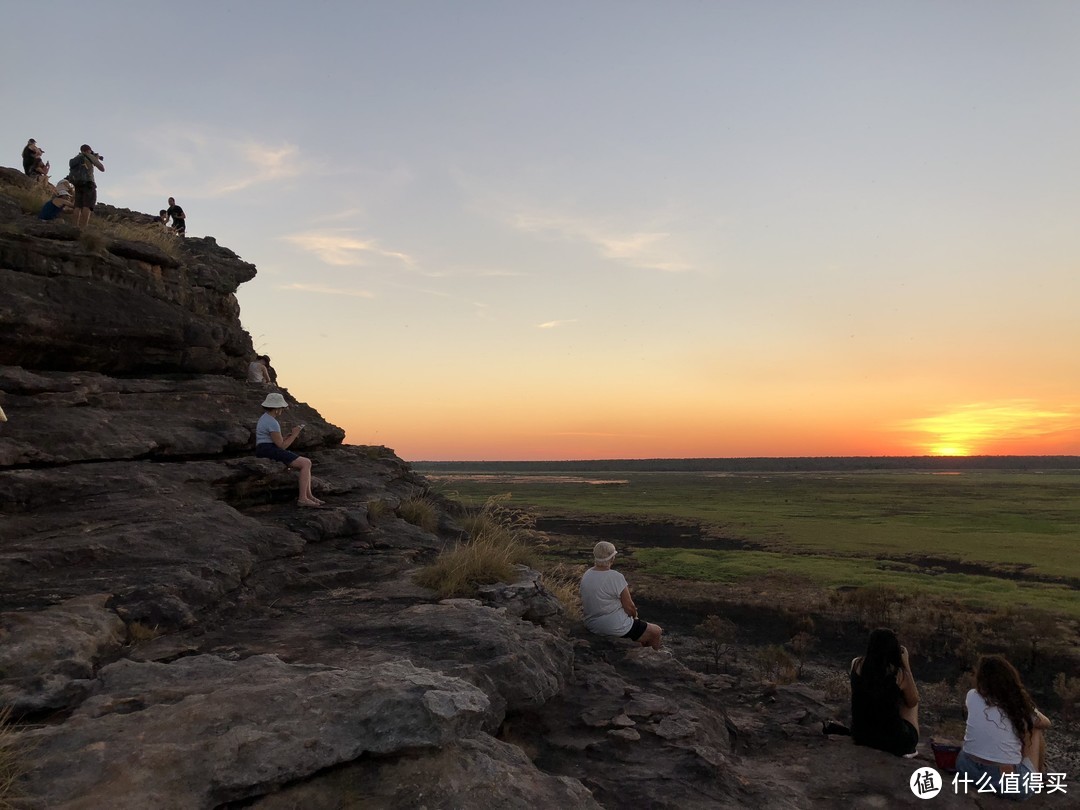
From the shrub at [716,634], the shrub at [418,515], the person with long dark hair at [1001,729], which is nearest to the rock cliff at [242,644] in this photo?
the shrub at [418,515]

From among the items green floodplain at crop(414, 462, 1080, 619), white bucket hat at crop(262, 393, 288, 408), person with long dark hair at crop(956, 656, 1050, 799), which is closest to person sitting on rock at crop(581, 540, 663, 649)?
person with long dark hair at crop(956, 656, 1050, 799)

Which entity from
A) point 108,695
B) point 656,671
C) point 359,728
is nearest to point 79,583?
point 108,695

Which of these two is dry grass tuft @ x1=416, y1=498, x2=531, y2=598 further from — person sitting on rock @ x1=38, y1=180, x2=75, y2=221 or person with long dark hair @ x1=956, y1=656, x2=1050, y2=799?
person sitting on rock @ x1=38, y1=180, x2=75, y2=221

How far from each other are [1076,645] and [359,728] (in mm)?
23294

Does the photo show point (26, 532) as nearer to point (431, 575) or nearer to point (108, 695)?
point (108, 695)

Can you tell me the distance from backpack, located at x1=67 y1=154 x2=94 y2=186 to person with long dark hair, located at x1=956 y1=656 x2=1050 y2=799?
1683 cm

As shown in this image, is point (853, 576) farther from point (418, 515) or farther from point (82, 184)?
point (82, 184)

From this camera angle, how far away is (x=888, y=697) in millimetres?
7117

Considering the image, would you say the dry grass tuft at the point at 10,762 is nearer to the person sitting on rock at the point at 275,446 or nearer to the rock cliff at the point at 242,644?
the rock cliff at the point at 242,644

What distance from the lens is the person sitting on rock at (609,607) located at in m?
9.36

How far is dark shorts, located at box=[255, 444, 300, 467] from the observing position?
36.4 ft

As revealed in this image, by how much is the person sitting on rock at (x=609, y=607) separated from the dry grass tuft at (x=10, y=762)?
6.64 meters

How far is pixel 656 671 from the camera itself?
8.68 m

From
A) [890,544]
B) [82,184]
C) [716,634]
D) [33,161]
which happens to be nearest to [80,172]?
[82,184]
